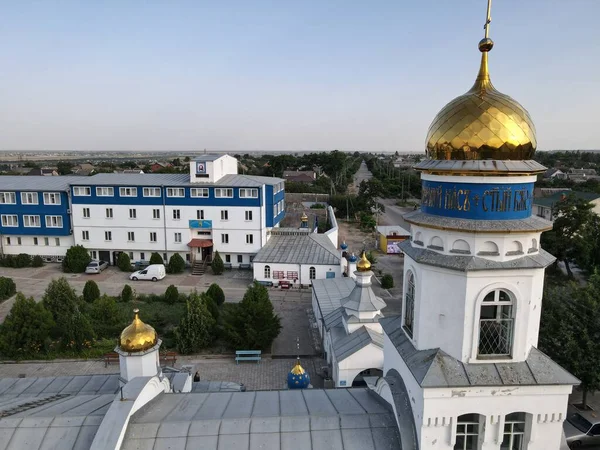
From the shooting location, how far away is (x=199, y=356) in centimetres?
1797

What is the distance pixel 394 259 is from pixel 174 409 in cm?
2861

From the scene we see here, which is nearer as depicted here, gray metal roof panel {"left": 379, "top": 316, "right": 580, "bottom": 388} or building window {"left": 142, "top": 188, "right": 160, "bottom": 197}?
gray metal roof panel {"left": 379, "top": 316, "right": 580, "bottom": 388}

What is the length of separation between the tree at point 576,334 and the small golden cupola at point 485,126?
9.24m

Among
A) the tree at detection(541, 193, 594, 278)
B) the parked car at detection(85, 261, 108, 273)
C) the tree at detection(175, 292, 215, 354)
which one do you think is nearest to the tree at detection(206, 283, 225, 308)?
the tree at detection(175, 292, 215, 354)

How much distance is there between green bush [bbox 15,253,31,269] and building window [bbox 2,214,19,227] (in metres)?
2.33

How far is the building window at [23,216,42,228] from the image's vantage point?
31.5 metres

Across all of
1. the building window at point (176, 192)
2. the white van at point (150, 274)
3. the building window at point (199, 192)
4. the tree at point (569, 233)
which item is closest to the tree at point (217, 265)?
the white van at point (150, 274)

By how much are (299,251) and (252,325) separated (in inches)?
464

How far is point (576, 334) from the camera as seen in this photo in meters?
13.3

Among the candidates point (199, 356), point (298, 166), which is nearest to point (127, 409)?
point (199, 356)

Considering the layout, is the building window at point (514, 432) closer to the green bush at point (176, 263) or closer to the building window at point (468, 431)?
the building window at point (468, 431)

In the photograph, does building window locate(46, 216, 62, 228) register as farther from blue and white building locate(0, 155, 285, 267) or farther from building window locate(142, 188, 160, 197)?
building window locate(142, 188, 160, 197)

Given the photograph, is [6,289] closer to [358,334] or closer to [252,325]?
[252,325]

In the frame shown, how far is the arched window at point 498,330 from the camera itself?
259 inches
